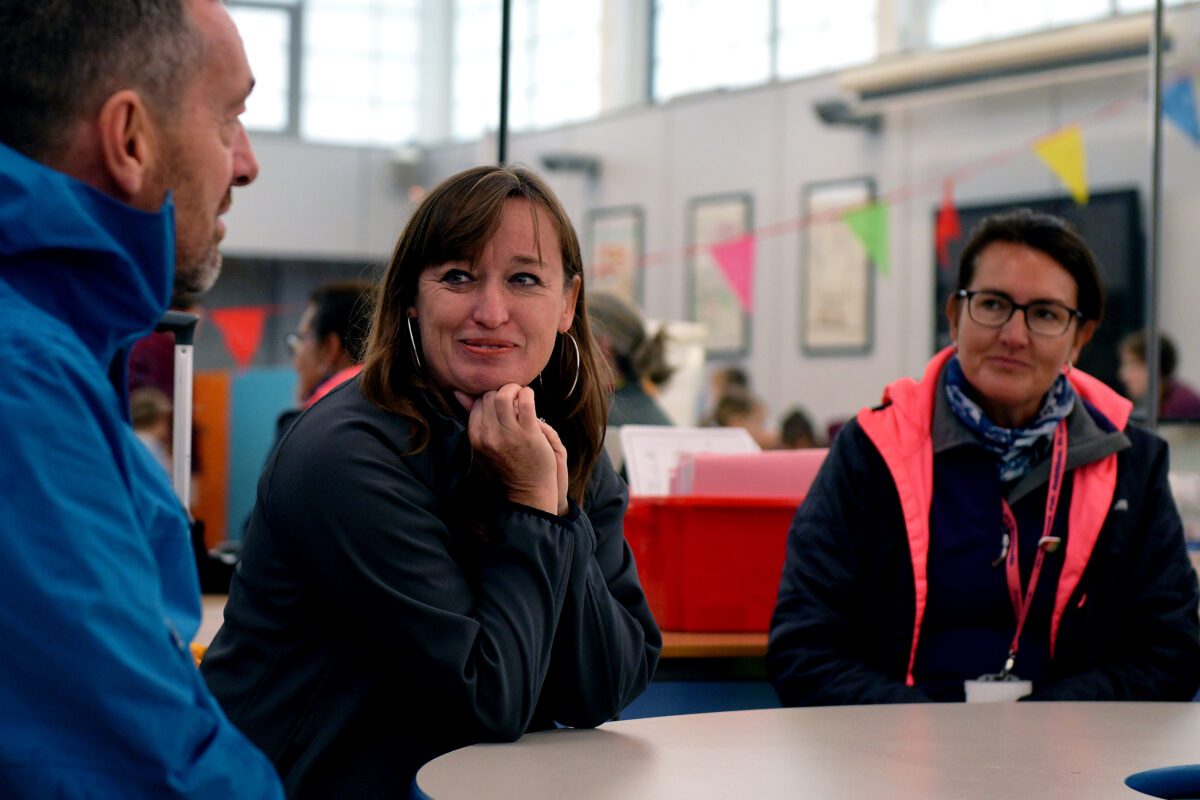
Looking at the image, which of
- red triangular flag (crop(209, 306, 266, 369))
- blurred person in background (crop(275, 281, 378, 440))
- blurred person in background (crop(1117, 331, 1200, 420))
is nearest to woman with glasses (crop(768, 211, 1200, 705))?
blurred person in background (crop(275, 281, 378, 440))

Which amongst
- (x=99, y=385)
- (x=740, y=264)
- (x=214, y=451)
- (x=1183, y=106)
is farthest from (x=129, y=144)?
(x=740, y=264)

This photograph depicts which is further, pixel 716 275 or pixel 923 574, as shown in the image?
pixel 716 275

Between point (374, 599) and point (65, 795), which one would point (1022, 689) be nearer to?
point (374, 599)

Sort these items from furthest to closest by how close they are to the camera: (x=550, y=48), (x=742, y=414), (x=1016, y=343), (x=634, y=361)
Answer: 1. (x=550, y=48)
2. (x=742, y=414)
3. (x=634, y=361)
4. (x=1016, y=343)

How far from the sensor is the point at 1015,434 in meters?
2.24

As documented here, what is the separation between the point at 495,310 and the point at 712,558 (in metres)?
1.13

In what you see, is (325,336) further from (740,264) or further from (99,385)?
(740,264)

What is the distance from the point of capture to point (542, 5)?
1063 centimetres

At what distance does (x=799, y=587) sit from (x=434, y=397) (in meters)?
0.81

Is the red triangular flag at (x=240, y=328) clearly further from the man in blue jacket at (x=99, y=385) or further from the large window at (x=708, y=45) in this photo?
the man in blue jacket at (x=99, y=385)

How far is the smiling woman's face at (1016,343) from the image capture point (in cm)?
229

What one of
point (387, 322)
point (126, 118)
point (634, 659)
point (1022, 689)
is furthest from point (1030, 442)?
point (126, 118)

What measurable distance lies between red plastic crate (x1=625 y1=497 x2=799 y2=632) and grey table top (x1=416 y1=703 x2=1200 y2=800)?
0.97m

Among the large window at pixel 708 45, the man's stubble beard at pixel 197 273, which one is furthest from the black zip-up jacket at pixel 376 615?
the large window at pixel 708 45
